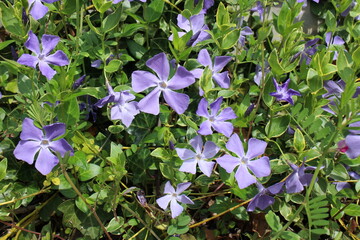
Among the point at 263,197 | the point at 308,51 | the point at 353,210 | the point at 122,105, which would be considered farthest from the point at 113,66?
the point at 353,210

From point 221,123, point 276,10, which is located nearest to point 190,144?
point 221,123

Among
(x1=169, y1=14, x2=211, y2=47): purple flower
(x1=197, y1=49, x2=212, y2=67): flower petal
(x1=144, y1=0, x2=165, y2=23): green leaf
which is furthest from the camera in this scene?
(x1=144, y1=0, x2=165, y2=23): green leaf

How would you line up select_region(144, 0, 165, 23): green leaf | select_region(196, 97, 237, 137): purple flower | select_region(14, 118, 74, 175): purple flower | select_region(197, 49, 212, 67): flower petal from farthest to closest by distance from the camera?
select_region(144, 0, 165, 23): green leaf < select_region(197, 49, 212, 67): flower petal < select_region(196, 97, 237, 137): purple flower < select_region(14, 118, 74, 175): purple flower

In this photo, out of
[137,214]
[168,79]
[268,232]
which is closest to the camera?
[168,79]

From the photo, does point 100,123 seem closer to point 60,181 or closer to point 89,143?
point 89,143

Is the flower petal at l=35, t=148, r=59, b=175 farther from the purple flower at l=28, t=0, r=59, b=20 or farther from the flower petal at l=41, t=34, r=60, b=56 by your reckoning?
the purple flower at l=28, t=0, r=59, b=20

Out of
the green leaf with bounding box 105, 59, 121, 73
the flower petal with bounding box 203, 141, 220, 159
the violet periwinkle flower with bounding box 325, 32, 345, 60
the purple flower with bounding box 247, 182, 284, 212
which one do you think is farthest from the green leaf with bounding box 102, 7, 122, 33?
the violet periwinkle flower with bounding box 325, 32, 345, 60
